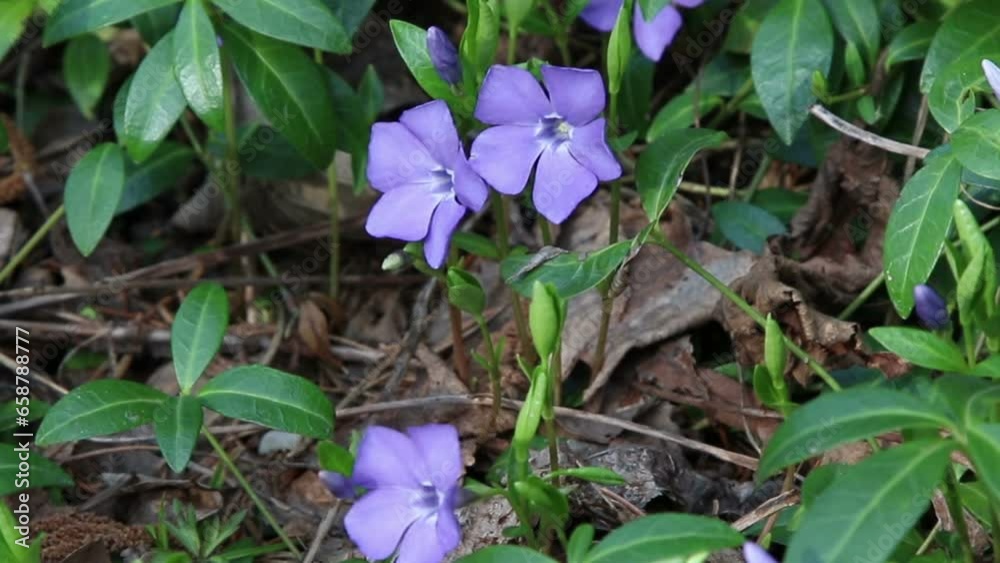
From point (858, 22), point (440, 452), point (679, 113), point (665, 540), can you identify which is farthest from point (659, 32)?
point (665, 540)

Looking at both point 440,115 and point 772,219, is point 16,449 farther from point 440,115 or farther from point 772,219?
point 772,219

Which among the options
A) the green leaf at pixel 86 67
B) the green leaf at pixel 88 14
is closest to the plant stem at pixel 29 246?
the green leaf at pixel 86 67

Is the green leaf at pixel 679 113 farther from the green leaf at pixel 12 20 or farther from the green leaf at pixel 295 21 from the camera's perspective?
the green leaf at pixel 12 20

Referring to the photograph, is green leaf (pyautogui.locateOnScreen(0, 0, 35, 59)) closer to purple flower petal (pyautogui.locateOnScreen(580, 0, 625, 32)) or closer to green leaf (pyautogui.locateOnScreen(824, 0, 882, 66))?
purple flower petal (pyautogui.locateOnScreen(580, 0, 625, 32))

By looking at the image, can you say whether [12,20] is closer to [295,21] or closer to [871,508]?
[295,21]

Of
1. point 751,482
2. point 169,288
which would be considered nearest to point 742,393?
point 751,482

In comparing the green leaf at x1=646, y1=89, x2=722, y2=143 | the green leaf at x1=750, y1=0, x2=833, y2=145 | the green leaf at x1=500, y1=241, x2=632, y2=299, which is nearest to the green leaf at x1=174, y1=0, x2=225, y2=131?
the green leaf at x1=500, y1=241, x2=632, y2=299
